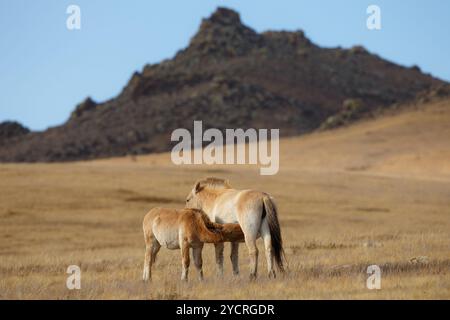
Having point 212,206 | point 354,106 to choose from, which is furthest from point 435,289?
point 354,106

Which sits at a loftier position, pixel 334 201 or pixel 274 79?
pixel 274 79

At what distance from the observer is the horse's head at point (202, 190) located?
15828 millimetres

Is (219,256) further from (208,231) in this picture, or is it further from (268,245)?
(268,245)

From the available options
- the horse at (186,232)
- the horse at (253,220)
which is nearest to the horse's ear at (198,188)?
the horse at (253,220)

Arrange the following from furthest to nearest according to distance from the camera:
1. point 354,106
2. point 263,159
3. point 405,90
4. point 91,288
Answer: point 405,90, point 354,106, point 263,159, point 91,288

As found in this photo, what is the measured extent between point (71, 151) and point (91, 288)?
347 ft

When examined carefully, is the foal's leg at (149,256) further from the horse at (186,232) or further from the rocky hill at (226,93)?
the rocky hill at (226,93)

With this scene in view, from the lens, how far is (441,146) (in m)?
73.4

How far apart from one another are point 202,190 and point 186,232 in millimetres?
1739

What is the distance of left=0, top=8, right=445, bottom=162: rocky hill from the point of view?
122 metres

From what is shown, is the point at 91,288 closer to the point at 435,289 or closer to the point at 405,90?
the point at 435,289

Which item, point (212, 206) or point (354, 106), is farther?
point (354, 106)

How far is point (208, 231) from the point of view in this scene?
14320 millimetres

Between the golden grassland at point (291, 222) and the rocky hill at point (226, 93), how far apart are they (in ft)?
108
